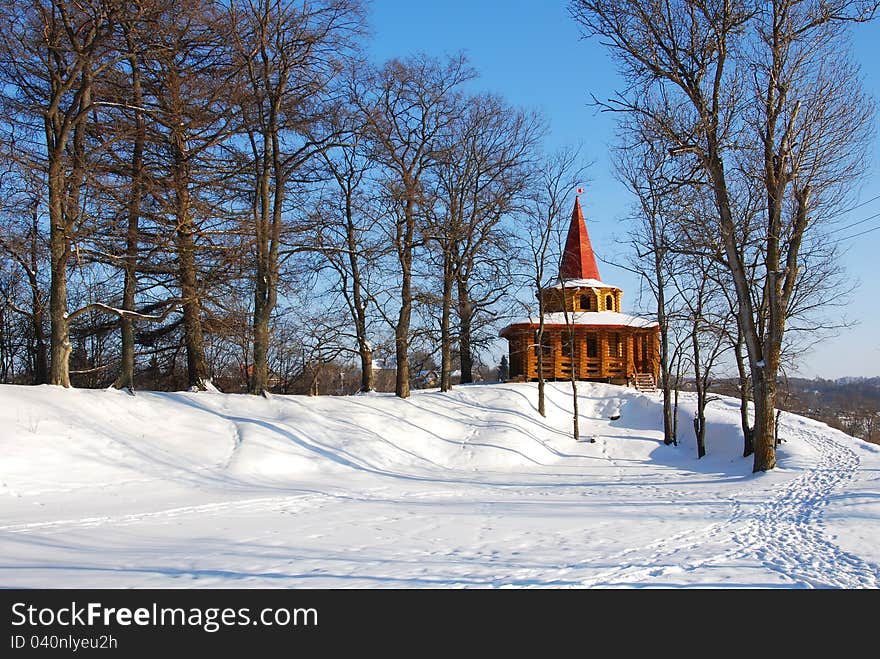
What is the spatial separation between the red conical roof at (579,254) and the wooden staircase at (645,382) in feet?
23.5

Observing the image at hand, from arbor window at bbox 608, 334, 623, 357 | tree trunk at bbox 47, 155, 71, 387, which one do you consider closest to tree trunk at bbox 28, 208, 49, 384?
tree trunk at bbox 47, 155, 71, 387

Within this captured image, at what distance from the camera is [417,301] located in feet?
76.5

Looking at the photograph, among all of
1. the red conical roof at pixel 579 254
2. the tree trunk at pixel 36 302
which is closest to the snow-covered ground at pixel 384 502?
the tree trunk at pixel 36 302

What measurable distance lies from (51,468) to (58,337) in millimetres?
3972


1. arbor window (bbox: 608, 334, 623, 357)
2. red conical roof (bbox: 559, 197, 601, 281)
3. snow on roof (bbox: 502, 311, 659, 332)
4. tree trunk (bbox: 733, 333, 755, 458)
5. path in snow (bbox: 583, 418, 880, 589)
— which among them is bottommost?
path in snow (bbox: 583, 418, 880, 589)

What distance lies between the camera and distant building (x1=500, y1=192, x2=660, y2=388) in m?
34.3

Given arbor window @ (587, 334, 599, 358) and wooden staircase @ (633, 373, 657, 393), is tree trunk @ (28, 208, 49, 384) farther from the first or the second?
wooden staircase @ (633, 373, 657, 393)

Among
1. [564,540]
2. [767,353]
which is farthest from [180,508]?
[767,353]

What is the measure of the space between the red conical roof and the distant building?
80 centimetres

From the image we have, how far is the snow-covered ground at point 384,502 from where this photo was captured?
21.0 ft

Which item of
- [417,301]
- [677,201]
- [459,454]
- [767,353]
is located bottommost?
[459,454]

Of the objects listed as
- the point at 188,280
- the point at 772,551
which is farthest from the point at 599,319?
the point at 772,551

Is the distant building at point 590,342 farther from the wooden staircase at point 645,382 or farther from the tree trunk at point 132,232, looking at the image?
the tree trunk at point 132,232
